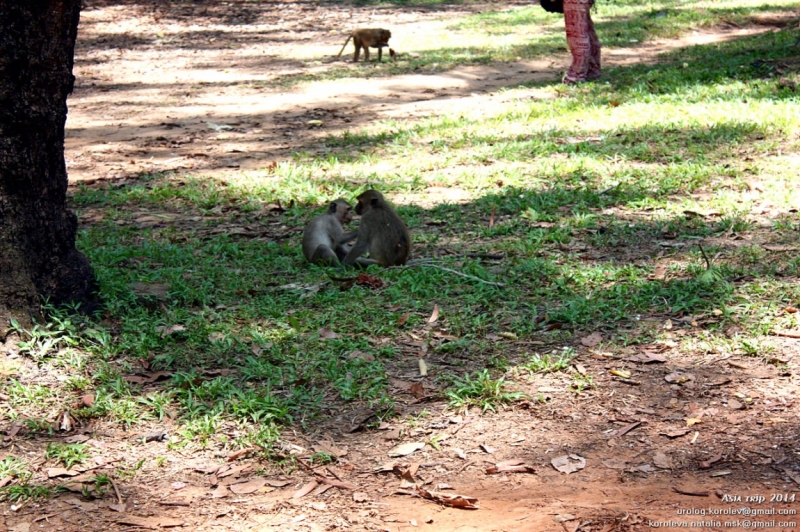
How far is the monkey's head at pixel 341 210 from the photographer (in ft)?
23.0

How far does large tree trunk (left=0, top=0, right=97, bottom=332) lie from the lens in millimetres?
4660

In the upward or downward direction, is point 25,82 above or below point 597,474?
above

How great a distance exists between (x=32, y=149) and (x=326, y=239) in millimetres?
2424

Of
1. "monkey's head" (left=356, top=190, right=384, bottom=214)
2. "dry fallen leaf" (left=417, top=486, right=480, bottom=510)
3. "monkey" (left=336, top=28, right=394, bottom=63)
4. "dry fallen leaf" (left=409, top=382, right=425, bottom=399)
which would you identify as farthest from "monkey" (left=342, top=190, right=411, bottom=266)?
"monkey" (left=336, top=28, right=394, bottom=63)

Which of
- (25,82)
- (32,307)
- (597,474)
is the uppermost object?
(25,82)

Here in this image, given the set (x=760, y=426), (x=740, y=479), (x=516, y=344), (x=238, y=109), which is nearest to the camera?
(x=740, y=479)

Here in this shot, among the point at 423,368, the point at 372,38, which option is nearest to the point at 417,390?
the point at 423,368

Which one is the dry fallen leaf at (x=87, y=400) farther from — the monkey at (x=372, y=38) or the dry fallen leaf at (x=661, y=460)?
the monkey at (x=372, y=38)

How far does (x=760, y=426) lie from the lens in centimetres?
415

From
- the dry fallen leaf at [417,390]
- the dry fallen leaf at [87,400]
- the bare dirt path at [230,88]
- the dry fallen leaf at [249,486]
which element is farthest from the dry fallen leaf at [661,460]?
the bare dirt path at [230,88]

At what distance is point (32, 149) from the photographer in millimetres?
4824

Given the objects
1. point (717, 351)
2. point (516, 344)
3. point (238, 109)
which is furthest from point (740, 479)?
point (238, 109)

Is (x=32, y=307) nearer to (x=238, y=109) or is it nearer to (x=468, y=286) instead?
(x=468, y=286)

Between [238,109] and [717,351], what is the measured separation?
9015 mm
